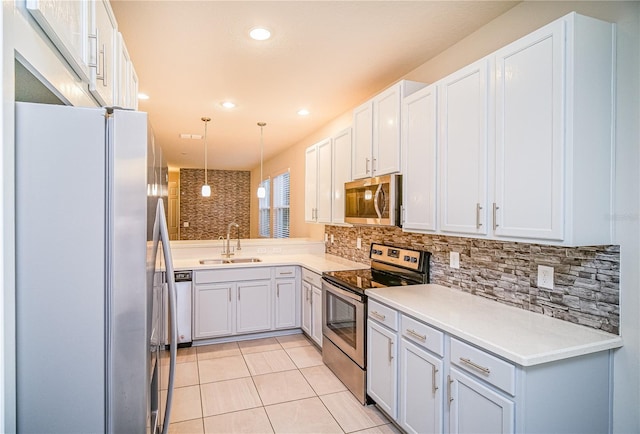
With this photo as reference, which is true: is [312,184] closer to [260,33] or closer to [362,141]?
[362,141]

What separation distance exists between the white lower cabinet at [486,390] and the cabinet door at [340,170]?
5.21 ft

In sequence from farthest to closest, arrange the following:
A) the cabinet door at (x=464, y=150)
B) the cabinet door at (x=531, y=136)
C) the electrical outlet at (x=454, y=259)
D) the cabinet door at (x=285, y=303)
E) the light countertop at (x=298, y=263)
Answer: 1. the cabinet door at (x=285, y=303)
2. the light countertop at (x=298, y=263)
3. the electrical outlet at (x=454, y=259)
4. the cabinet door at (x=464, y=150)
5. the cabinet door at (x=531, y=136)

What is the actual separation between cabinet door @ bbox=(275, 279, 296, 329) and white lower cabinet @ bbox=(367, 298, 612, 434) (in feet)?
6.74

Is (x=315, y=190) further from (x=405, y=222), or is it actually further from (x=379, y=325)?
(x=379, y=325)

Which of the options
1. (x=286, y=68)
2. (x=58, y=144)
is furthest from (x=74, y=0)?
(x=286, y=68)

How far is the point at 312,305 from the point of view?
3.79m

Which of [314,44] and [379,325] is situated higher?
[314,44]

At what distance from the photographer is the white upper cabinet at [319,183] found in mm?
3883

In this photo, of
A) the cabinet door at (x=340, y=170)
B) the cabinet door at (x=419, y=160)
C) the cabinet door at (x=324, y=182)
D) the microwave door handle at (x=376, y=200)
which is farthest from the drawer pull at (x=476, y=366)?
the cabinet door at (x=324, y=182)

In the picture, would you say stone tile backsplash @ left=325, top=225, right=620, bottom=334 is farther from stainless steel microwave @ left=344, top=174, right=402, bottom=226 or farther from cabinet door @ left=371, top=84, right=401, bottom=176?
cabinet door @ left=371, top=84, right=401, bottom=176

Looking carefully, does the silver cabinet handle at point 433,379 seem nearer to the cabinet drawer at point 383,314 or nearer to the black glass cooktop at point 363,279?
the cabinet drawer at point 383,314

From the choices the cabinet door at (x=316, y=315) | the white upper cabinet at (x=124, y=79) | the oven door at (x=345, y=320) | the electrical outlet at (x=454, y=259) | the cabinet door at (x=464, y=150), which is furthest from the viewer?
the cabinet door at (x=316, y=315)

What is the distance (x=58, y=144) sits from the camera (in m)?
0.90

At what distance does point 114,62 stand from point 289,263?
2.74 m
